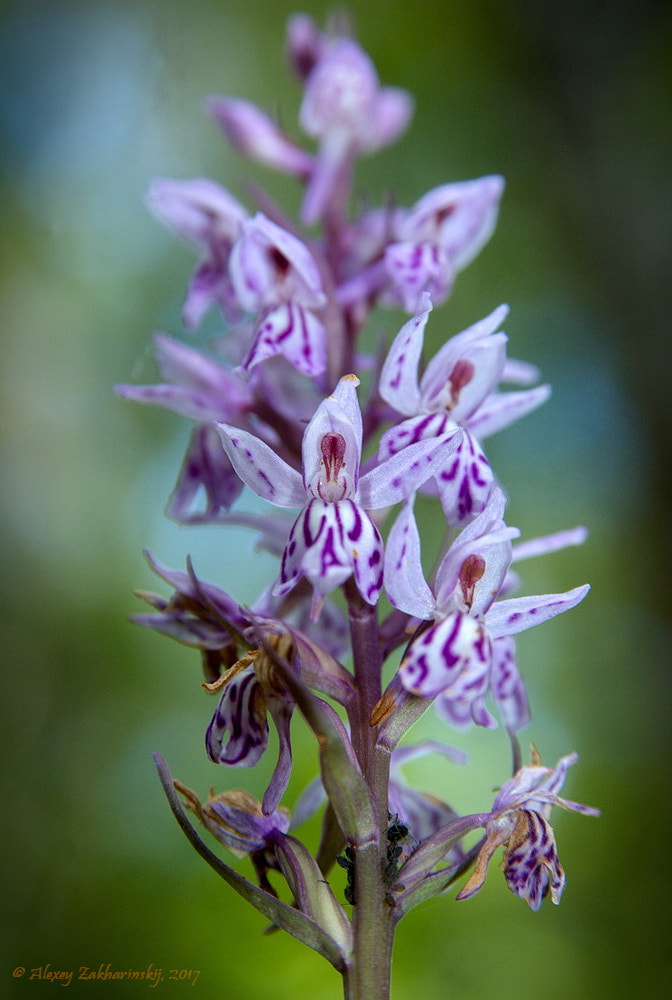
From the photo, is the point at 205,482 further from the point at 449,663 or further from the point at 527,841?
the point at 527,841

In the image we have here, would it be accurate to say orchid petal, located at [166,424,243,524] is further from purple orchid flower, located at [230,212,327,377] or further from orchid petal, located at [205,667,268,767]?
orchid petal, located at [205,667,268,767]

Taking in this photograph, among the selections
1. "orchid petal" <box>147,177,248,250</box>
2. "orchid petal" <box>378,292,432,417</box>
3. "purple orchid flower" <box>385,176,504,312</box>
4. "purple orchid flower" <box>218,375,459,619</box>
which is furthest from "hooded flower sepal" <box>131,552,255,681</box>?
"orchid petal" <box>147,177,248,250</box>

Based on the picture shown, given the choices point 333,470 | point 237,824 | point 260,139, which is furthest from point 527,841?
point 260,139

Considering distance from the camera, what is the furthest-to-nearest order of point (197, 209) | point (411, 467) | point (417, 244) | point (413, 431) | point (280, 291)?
1. point (197, 209)
2. point (417, 244)
3. point (280, 291)
4. point (413, 431)
5. point (411, 467)

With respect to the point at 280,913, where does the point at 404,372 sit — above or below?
above

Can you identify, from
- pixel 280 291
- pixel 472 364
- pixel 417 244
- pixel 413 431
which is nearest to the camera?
pixel 413 431

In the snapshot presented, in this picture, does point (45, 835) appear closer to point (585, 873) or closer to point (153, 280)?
point (585, 873)

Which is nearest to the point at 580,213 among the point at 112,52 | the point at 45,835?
the point at 112,52
